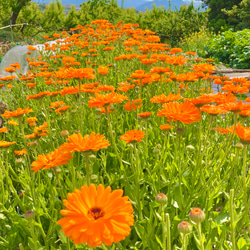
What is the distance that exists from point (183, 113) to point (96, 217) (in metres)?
0.77

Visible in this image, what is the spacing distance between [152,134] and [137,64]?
7.88 ft

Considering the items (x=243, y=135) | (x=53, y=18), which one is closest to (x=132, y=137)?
(x=243, y=135)

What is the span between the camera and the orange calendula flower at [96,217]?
2.23 feet

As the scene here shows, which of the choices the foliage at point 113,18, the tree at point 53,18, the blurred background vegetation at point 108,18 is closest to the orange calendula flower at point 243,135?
the blurred background vegetation at point 108,18

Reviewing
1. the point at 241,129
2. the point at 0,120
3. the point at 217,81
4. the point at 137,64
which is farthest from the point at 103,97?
the point at 137,64

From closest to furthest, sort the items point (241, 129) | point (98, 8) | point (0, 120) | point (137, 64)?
point (241, 129) < point (0, 120) < point (137, 64) < point (98, 8)

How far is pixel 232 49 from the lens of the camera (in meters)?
7.59

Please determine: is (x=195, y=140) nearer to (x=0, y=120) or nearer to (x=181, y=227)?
(x=181, y=227)

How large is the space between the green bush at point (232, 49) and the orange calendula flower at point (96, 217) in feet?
23.2

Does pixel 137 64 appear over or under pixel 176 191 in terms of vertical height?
over

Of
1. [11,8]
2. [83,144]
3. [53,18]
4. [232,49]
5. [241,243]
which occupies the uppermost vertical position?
[11,8]

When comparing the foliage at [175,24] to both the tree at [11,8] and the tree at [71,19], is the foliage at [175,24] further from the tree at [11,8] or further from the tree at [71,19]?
the tree at [11,8]

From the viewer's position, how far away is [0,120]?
358cm

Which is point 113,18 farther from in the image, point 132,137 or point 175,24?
point 132,137
